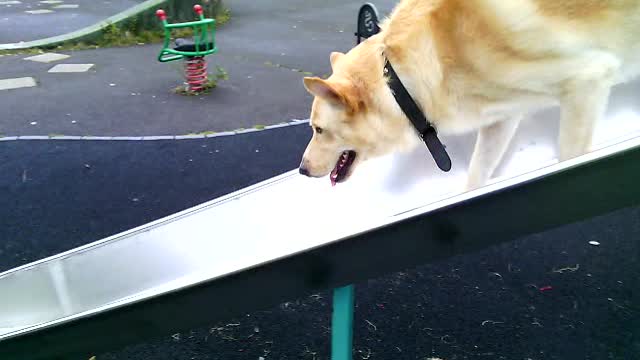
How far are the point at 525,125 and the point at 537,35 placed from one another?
0.89 meters

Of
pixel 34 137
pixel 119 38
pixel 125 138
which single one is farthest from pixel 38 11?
pixel 125 138

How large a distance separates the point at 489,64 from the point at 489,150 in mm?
658

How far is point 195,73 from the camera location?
18.5 feet

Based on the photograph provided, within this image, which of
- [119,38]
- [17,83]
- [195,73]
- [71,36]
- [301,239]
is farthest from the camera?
[119,38]

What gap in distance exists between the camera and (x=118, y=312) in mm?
1462

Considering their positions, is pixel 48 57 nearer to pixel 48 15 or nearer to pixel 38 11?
pixel 48 15

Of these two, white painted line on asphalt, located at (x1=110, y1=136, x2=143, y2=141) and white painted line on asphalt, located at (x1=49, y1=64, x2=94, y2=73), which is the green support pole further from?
white painted line on asphalt, located at (x1=49, y1=64, x2=94, y2=73)

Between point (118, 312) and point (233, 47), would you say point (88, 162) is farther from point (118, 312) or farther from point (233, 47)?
point (233, 47)

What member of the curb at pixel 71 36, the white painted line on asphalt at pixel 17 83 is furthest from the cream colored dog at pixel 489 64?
the curb at pixel 71 36

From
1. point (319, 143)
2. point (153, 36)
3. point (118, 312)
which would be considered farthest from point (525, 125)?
point (153, 36)

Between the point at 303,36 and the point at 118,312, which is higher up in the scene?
the point at 118,312

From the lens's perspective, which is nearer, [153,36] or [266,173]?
[266,173]

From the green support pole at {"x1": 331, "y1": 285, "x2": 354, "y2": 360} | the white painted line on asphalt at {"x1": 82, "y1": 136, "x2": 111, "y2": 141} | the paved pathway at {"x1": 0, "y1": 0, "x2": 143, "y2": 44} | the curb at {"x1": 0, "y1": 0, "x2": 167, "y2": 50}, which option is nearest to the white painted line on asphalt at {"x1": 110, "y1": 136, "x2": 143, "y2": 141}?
the white painted line on asphalt at {"x1": 82, "y1": 136, "x2": 111, "y2": 141}

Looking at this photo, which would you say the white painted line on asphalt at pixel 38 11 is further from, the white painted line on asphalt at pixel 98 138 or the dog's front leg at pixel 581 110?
the dog's front leg at pixel 581 110
